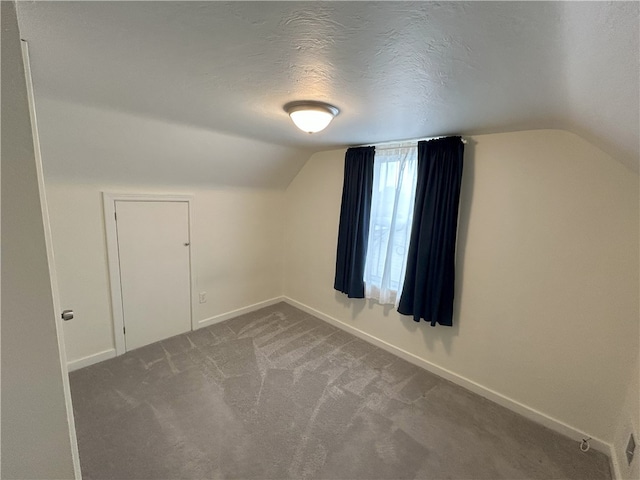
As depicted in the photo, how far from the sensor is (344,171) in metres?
2.98

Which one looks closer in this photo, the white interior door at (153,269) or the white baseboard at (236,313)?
the white interior door at (153,269)

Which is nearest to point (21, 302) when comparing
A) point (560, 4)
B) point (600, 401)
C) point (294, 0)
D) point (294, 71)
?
point (294, 0)

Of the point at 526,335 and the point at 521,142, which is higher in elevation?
the point at 521,142

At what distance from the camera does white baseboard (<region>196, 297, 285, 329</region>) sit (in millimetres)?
3195

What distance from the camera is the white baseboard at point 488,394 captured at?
73.6 inches

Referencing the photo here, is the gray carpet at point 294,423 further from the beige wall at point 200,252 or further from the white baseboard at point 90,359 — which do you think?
the beige wall at point 200,252

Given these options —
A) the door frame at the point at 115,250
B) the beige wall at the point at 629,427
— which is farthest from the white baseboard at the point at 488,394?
the door frame at the point at 115,250

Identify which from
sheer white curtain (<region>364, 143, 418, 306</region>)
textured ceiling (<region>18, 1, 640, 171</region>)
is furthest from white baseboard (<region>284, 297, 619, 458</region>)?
textured ceiling (<region>18, 1, 640, 171</region>)

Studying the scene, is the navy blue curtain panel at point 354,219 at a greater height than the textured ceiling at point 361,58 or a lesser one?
lesser

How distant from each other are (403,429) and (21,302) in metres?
2.11

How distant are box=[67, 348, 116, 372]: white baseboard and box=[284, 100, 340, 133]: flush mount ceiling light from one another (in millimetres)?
2634

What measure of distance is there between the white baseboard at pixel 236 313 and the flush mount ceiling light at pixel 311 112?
8.28ft

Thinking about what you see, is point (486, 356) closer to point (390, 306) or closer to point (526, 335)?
point (526, 335)

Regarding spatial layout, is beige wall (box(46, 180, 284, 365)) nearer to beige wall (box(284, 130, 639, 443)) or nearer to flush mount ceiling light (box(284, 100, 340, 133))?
flush mount ceiling light (box(284, 100, 340, 133))
